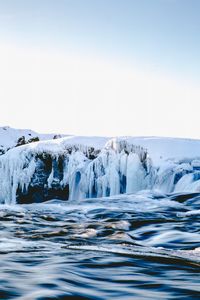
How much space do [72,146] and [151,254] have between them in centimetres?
1120

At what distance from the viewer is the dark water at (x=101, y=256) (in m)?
2.83

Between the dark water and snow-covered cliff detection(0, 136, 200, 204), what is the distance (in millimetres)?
5371

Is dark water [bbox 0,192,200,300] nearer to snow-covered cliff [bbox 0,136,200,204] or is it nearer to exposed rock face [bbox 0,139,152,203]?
snow-covered cliff [bbox 0,136,200,204]

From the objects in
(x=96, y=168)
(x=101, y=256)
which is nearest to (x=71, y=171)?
(x=96, y=168)

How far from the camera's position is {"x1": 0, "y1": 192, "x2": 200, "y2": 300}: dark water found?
2.83 meters

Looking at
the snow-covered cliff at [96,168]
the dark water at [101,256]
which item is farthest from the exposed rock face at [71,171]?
the dark water at [101,256]

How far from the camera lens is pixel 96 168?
47.1 ft

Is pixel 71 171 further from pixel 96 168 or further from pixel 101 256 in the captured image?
pixel 101 256

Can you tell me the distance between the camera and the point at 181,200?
11.2m

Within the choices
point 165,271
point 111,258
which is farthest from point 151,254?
point 165,271

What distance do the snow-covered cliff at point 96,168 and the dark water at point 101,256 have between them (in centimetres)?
537

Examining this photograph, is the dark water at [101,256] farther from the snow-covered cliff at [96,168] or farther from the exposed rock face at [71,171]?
the exposed rock face at [71,171]

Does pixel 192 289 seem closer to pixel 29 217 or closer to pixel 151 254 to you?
pixel 151 254

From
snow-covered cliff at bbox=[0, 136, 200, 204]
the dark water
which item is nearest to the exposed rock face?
snow-covered cliff at bbox=[0, 136, 200, 204]
